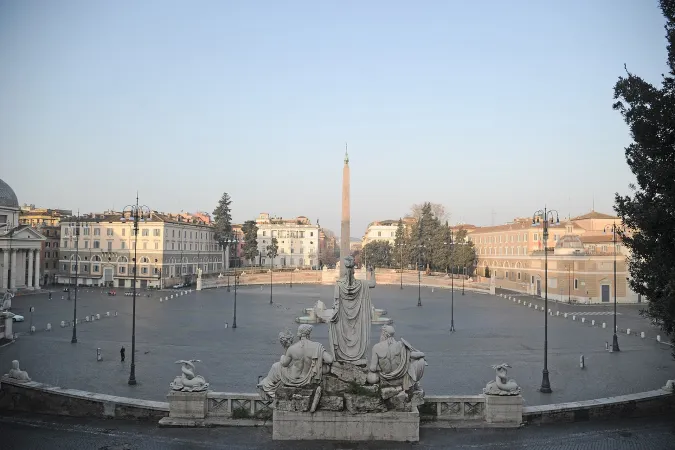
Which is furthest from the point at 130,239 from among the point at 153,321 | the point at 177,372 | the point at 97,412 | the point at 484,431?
the point at 484,431

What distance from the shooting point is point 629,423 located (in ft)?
38.1

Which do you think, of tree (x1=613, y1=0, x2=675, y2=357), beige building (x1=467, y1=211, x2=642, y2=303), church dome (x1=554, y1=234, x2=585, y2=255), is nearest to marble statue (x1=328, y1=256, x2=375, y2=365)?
tree (x1=613, y1=0, x2=675, y2=357)

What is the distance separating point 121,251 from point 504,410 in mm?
69429

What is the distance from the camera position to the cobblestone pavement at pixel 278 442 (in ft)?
32.2

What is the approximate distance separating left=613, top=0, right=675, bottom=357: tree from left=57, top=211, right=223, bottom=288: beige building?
207 ft

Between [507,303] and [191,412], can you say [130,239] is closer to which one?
[507,303]

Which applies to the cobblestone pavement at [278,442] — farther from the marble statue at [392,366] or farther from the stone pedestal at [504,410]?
the marble statue at [392,366]

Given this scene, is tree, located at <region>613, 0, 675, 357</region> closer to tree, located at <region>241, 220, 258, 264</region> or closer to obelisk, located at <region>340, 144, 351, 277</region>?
obelisk, located at <region>340, 144, 351, 277</region>

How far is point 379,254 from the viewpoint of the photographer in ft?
350

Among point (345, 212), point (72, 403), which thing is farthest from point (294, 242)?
point (72, 403)

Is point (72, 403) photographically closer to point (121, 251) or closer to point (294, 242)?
point (121, 251)

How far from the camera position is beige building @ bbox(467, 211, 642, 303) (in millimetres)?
52562

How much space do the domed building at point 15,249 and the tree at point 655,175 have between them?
197 ft

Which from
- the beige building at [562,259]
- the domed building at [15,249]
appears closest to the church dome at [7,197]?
the domed building at [15,249]
